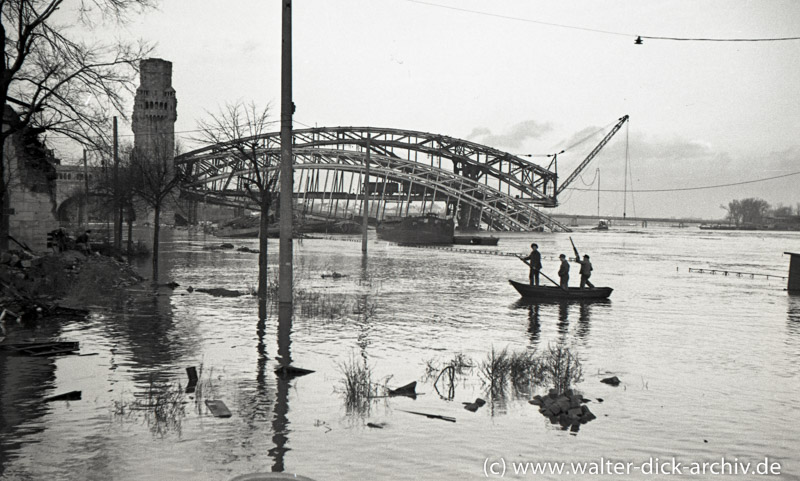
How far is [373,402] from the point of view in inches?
368

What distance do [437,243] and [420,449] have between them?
7422 centimetres

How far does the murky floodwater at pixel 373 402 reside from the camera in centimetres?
703

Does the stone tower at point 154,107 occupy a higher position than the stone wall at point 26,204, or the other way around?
the stone tower at point 154,107

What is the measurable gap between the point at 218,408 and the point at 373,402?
6.48 feet

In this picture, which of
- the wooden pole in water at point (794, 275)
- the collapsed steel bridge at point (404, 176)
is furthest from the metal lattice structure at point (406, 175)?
the wooden pole in water at point (794, 275)

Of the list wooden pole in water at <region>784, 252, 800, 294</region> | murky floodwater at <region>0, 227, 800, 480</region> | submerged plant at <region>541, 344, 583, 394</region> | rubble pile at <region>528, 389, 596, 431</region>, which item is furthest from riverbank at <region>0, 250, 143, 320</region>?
wooden pole in water at <region>784, 252, 800, 294</region>

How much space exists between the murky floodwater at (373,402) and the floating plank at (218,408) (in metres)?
0.09

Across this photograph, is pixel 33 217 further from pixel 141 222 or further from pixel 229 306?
pixel 141 222

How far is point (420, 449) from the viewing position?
746cm

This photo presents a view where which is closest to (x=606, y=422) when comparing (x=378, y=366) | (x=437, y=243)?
(x=378, y=366)

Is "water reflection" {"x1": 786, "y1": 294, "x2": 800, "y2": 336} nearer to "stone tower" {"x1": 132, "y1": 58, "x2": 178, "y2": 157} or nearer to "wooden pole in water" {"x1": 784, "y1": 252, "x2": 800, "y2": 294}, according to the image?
"wooden pole in water" {"x1": 784, "y1": 252, "x2": 800, "y2": 294}

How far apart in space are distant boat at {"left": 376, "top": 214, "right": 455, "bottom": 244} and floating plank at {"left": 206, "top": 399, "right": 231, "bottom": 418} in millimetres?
73406

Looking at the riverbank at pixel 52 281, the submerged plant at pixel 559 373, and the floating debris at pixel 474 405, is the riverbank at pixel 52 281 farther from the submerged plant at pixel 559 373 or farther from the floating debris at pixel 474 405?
A: the submerged plant at pixel 559 373

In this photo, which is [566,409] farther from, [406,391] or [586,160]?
[586,160]
